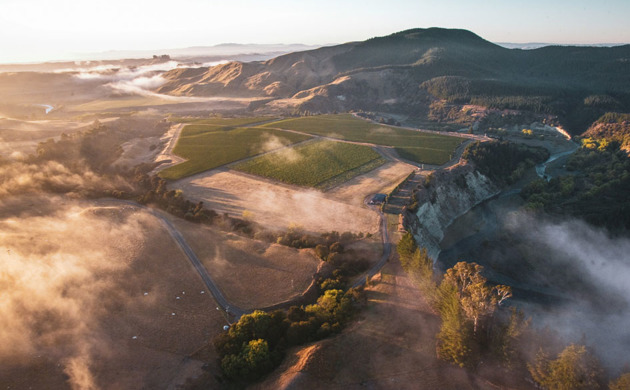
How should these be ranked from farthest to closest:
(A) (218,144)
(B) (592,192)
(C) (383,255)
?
(A) (218,144) → (B) (592,192) → (C) (383,255)

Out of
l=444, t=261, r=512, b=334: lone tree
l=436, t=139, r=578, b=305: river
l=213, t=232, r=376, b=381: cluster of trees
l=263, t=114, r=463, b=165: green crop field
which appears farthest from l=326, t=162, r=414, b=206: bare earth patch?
l=444, t=261, r=512, b=334: lone tree

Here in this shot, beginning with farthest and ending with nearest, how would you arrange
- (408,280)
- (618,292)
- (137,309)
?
1. (618,292)
2. (408,280)
3. (137,309)

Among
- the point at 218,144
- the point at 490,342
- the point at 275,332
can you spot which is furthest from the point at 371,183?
the point at 490,342

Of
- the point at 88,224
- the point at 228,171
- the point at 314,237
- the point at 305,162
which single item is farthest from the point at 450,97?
the point at 88,224

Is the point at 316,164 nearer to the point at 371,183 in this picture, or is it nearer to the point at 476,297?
the point at 371,183

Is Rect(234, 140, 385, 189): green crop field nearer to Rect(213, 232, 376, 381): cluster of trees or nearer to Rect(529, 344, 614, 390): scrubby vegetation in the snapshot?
Rect(213, 232, 376, 381): cluster of trees

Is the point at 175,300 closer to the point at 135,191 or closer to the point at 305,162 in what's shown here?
the point at 135,191

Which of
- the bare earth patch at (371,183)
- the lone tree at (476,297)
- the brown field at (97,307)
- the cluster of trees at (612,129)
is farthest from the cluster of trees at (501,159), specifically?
the brown field at (97,307)
